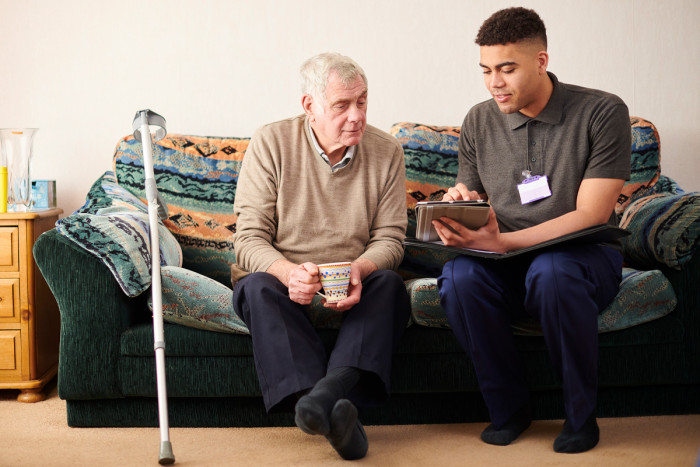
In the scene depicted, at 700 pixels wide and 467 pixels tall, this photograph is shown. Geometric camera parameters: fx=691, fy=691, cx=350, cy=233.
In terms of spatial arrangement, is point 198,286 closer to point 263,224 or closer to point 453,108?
point 263,224

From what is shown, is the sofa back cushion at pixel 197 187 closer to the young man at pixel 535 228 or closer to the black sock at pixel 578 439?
the young man at pixel 535 228

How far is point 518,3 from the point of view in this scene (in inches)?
115

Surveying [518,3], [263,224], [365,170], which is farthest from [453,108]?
[263,224]

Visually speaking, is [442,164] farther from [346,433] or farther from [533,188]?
[346,433]

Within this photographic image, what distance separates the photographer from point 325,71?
199 centimetres

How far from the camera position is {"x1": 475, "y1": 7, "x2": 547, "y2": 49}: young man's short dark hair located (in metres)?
1.91

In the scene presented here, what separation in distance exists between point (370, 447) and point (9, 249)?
1.44 metres

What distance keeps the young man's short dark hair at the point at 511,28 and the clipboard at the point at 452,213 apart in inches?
19.0

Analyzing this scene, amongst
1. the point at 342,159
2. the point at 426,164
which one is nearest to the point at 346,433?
the point at 342,159

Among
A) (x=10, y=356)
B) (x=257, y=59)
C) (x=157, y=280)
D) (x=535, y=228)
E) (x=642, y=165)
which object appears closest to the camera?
(x=157, y=280)

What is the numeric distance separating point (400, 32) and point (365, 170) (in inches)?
41.4

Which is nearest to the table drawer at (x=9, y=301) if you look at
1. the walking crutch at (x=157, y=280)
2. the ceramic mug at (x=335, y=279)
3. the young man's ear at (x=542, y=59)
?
the walking crutch at (x=157, y=280)

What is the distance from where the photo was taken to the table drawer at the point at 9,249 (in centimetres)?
239

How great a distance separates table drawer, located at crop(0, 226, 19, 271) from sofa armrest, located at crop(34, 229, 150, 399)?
49 centimetres
